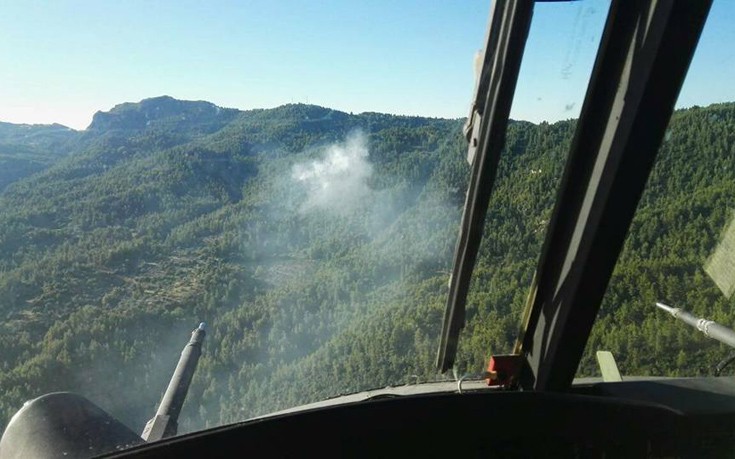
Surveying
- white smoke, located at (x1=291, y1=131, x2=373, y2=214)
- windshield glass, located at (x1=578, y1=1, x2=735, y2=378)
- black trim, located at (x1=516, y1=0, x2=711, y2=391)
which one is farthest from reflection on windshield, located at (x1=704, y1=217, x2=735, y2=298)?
white smoke, located at (x1=291, y1=131, x2=373, y2=214)

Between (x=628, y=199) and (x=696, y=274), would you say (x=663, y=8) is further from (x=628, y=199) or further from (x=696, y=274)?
(x=696, y=274)

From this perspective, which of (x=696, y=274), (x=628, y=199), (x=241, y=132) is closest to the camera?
(x=628, y=199)

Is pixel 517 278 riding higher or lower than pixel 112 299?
higher

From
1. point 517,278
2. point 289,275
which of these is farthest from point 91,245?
point 517,278

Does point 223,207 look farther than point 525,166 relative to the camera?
Yes

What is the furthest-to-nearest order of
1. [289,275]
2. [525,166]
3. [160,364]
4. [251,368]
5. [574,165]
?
[289,275], [160,364], [251,368], [525,166], [574,165]

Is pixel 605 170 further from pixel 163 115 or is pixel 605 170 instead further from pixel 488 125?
pixel 163 115
